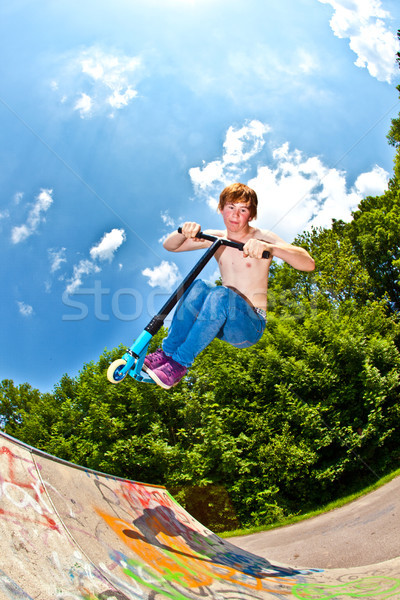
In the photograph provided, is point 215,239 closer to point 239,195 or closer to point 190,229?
point 190,229

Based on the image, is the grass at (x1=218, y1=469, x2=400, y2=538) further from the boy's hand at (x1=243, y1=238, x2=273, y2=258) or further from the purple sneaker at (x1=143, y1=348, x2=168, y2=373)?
the boy's hand at (x1=243, y1=238, x2=273, y2=258)

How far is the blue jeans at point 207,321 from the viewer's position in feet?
11.7

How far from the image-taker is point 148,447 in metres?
13.1

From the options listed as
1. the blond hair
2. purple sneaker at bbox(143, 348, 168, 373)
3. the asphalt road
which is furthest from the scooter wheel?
the asphalt road

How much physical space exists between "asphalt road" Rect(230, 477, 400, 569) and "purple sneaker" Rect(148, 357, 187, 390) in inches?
200

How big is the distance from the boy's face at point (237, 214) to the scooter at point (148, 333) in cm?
34

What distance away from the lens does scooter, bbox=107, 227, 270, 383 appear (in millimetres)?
3584

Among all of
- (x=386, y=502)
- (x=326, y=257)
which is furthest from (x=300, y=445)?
(x=326, y=257)

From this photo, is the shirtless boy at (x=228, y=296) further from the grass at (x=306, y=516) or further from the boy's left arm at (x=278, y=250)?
the grass at (x=306, y=516)

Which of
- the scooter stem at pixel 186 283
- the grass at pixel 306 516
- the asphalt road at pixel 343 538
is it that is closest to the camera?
the scooter stem at pixel 186 283

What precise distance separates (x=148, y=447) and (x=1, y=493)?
11.1 metres

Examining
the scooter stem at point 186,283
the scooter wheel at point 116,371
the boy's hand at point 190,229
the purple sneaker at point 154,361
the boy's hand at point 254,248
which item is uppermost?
the boy's hand at point 190,229

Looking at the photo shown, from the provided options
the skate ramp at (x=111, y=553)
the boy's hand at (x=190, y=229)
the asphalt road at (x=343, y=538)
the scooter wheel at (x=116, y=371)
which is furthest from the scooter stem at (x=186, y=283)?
the asphalt road at (x=343, y=538)

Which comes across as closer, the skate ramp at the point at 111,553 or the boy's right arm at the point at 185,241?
the skate ramp at the point at 111,553
